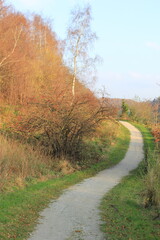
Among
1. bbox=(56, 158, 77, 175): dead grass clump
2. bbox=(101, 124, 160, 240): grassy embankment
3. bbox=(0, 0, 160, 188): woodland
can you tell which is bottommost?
bbox=(56, 158, 77, 175): dead grass clump

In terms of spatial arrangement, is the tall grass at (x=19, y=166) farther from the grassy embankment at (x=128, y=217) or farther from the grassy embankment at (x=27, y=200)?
the grassy embankment at (x=128, y=217)

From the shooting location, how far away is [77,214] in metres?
7.67

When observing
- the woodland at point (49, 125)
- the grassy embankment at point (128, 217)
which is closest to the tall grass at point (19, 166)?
the woodland at point (49, 125)

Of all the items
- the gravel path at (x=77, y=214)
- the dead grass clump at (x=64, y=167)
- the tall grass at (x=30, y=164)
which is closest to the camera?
the gravel path at (x=77, y=214)

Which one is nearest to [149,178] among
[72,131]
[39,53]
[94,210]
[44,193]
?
[94,210]

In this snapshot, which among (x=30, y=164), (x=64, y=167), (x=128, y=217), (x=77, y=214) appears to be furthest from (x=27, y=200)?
(x=64, y=167)

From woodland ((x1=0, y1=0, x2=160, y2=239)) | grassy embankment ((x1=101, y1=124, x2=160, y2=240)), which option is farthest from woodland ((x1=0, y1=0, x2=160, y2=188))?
grassy embankment ((x1=101, y1=124, x2=160, y2=240))

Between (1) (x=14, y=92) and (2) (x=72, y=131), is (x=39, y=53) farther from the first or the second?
(2) (x=72, y=131)

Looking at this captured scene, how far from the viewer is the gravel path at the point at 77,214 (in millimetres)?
6023

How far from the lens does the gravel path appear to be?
602 cm

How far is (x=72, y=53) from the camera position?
1002 inches

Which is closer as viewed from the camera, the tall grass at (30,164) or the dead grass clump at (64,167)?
the tall grass at (30,164)

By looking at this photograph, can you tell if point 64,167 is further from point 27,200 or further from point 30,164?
point 27,200

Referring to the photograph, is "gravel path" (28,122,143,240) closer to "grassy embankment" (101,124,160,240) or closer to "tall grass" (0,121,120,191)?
"grassy embankment" (101,124,160,240)
